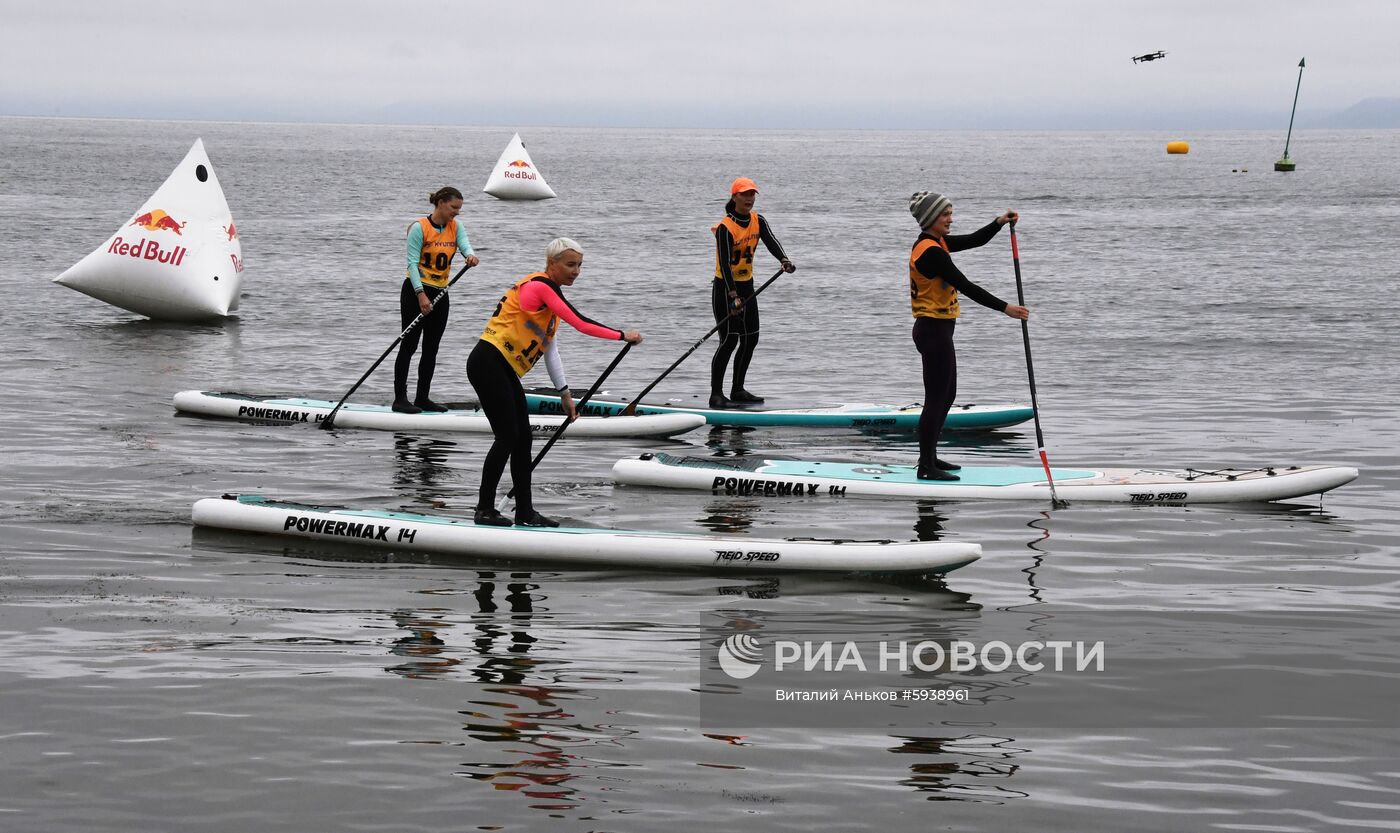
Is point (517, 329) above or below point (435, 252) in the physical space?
below

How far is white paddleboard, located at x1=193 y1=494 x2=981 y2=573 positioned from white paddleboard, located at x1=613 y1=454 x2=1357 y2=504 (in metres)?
A: 2.29

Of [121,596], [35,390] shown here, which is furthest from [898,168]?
[121,596]

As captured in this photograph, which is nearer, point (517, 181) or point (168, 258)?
point (168, 258)

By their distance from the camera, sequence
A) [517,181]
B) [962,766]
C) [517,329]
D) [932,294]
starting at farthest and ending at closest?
[517,181] → [932,294] → [517,329] → [962,766]

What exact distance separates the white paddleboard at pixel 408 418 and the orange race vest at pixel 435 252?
1.40 meters

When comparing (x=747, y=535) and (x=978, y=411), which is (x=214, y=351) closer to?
(x=978, y=411)

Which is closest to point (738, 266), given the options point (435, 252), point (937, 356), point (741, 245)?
point (741, 245)

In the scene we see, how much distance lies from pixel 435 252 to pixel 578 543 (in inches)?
227

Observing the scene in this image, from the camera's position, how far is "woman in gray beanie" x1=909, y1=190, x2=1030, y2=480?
36.9 ft

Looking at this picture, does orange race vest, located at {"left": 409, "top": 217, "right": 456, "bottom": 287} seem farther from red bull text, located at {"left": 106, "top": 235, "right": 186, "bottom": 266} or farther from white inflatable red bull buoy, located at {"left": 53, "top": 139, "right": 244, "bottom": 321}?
red bull text, located at {"left": 106, "top": 235, "right": 186, "bottom": 266}

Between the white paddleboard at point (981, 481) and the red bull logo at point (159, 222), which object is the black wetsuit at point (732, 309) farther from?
the red bull logo at point (159, 222)

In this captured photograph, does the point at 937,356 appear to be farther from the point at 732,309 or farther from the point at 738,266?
the point at 738,266

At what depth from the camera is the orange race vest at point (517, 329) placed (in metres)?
10.1

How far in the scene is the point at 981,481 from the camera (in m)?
12.1
